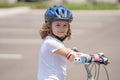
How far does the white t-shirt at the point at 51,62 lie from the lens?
3.86m

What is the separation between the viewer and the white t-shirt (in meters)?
3.86

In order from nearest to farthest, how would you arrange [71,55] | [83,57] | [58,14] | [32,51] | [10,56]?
[83,57] → [71,55] → [58,14] → [10,56] → [32,51]

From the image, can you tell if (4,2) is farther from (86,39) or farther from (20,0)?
(86,39)

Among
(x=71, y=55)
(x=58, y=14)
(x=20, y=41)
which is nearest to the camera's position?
(x=71, y=55)

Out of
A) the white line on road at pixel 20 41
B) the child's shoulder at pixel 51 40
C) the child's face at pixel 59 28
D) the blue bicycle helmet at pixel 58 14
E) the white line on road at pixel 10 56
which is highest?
the blue bicycle helmet at pixel 58 14

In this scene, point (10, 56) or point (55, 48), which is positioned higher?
point (55, 48)

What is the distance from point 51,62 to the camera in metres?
3.88

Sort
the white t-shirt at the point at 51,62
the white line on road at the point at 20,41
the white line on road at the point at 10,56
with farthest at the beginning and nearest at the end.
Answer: the white line on road at the point at 20,41
the white line on road at the point at 10,56
the white t-shirt at the point at 51,62

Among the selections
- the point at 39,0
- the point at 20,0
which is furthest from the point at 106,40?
the point at 20,0

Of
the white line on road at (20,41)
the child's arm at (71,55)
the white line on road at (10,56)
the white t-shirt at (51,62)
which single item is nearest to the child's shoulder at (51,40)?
the white t-shirt at (51,62)

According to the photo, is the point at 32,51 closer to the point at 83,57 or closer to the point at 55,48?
the point at 55,48

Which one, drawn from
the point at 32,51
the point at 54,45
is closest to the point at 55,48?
the point at 54,45

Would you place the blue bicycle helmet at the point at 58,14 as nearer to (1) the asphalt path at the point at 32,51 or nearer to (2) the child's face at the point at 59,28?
(2) the child's face at the point at 59,28

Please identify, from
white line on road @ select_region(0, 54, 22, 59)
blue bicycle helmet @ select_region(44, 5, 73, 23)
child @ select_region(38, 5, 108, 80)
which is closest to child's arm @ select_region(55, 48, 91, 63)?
child @ select_region(38, 5, 108, 80)
